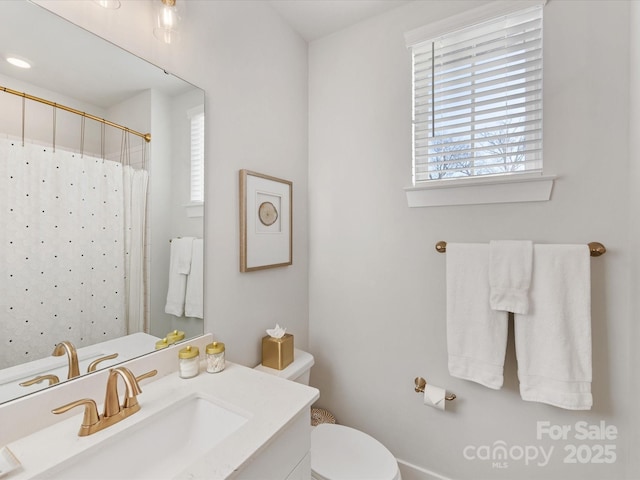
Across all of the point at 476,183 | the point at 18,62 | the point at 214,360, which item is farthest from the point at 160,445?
the point at 476,183

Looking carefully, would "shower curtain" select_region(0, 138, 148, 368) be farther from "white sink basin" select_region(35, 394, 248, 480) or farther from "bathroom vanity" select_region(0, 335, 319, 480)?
"white sink basin" select_region(35, 394, 248, 480)

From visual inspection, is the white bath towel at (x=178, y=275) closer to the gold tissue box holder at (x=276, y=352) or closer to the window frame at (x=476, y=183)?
the gold tissue box holder at (x=276, y=352)

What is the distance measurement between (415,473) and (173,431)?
1265mm

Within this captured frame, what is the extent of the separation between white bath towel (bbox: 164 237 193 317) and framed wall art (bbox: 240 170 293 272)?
26 centimetres

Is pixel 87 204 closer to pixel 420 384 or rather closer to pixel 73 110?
pixel 73 110

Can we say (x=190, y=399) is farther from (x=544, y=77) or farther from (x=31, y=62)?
(x=544, y=77)

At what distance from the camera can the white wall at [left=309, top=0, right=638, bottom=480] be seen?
111cm

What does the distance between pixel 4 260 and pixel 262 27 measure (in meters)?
1.42

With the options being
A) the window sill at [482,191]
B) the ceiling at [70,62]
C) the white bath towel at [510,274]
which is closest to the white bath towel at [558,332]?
the white bath towel at [510,274]

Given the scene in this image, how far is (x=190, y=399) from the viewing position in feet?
2.98

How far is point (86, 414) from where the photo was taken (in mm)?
723

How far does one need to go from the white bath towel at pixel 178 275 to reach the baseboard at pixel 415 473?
1.36m

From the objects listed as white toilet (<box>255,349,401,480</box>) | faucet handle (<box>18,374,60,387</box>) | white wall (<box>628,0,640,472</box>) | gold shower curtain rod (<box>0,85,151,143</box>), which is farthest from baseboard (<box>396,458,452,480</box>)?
gold shower curtain rod (<box>0,85,151,143</box>)

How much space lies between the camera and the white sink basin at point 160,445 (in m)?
0.67
